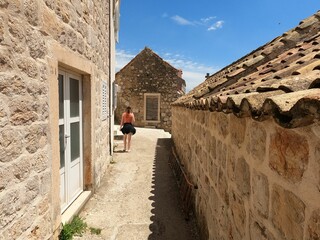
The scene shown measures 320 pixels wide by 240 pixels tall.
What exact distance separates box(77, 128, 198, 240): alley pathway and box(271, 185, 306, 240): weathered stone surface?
2355 millimetres

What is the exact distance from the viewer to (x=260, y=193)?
1.52 metres

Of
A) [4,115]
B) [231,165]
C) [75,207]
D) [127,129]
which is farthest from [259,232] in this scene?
[127,129]

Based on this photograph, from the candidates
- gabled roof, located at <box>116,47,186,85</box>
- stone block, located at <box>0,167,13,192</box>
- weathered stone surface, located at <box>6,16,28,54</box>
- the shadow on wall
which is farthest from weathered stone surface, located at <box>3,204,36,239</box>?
gabled roof, located at <box>116,47,186,85</box>

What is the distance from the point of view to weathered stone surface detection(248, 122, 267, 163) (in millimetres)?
1485

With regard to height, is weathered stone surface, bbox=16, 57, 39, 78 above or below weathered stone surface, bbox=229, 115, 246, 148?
above

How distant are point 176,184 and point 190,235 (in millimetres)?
2059

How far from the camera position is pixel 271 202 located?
1.38 meters

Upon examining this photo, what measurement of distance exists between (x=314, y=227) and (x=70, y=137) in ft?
11.8

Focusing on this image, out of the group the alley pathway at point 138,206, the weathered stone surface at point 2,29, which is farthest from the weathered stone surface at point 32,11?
the alley pathway at point 138,206

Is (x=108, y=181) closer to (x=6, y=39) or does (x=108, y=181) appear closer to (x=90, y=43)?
(x=90, y=43)

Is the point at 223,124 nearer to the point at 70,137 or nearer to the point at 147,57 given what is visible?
the point at 70,137

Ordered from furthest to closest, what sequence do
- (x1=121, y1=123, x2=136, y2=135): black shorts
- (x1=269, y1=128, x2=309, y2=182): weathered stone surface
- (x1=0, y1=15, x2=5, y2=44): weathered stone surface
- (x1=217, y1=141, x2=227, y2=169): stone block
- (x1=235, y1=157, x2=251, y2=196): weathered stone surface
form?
(x1=121, y1=123, x2=136, y2=135): black shorts < (x1=217, y1=141, x2=227, y2=169): stone block < (x1=0, y1=15, x2=5, y2=44): weathered stone surface < (x1=235, y1=157, x2=251, y2=196): weathered stone surface < (x1=269, y1=128, x2=309, y2=182): weathered stone surface

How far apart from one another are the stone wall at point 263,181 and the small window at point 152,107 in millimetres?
14016

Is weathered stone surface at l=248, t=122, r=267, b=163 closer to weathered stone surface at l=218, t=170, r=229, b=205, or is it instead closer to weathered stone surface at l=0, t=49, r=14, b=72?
weathered stone surface at l=218, t=170, r=229, b=205
